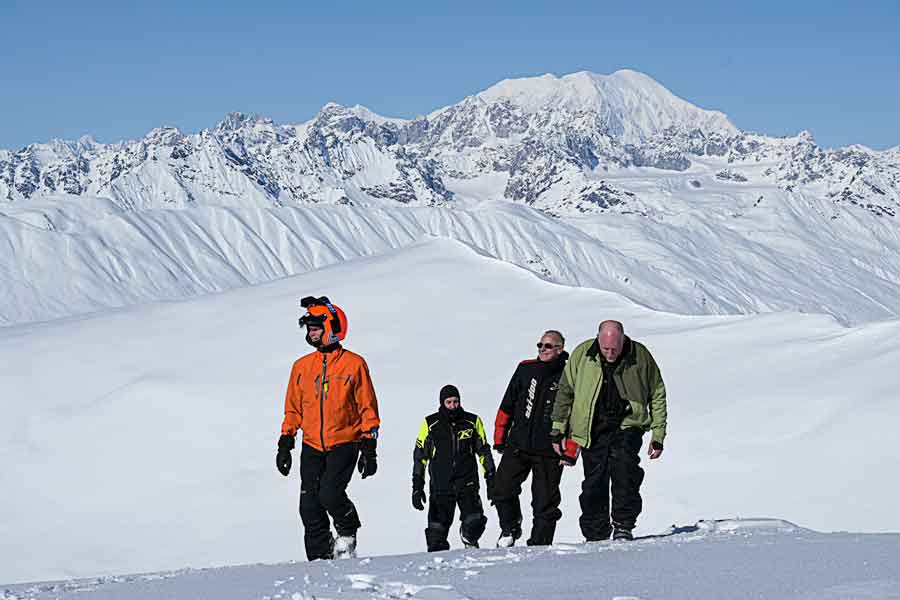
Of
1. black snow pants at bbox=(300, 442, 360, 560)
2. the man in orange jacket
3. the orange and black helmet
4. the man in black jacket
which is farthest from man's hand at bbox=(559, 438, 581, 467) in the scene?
the orange and black helmet

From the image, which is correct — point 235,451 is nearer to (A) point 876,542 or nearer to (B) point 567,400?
(B) point 567,400

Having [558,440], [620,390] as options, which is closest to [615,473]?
[558,440]

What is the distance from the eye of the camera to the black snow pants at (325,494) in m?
8.52

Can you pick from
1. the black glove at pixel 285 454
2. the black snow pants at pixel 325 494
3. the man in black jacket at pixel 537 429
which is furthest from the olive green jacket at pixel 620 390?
the black glove at pixel 285 454

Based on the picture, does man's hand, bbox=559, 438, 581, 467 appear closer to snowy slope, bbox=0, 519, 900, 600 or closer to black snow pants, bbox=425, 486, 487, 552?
snowy slope, bbox=0, 519, 900, 600

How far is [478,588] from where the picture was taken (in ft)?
20.5

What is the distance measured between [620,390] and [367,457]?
2042 mm

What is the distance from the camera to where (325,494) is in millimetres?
8516

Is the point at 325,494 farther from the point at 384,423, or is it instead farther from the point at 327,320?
the point at 384,423

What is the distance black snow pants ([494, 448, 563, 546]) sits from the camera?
31.4 feet

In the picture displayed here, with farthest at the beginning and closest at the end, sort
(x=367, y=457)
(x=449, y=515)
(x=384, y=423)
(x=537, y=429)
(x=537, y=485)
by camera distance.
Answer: (x=384, y=423) < (x=449, y=515) < (x=537, y=485) < (x=537, y=429) < (x=367, y=457)

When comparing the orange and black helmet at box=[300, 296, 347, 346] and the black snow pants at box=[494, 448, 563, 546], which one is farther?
the black snow pants at box=[494, 448, 563, 546]

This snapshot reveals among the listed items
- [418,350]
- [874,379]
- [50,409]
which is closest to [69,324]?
[50,409]

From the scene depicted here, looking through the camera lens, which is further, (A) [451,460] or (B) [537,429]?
(A) [451,460]
